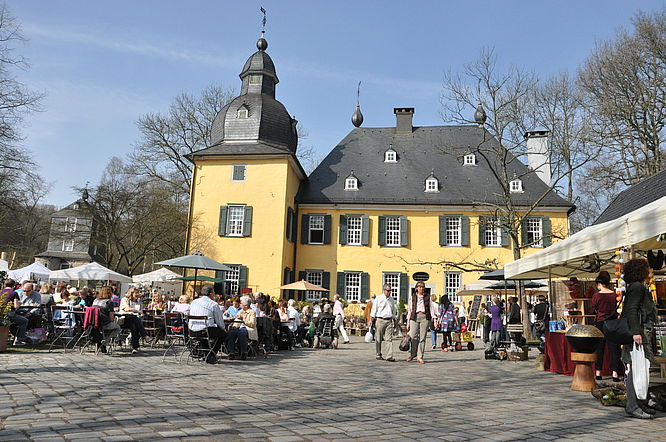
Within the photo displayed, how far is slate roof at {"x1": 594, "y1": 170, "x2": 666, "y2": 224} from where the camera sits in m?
16.0

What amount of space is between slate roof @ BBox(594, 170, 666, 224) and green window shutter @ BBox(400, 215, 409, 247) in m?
9.35

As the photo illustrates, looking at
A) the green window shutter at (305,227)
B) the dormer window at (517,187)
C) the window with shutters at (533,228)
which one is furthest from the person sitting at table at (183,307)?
the dormer window at (517,187)

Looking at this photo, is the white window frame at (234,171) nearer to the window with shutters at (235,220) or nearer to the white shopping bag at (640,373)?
the window with shutters at (235,220)

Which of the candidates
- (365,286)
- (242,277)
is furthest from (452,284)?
(242,277)

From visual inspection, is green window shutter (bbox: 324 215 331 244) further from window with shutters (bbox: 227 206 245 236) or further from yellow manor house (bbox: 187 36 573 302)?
window with shutters (bbox: 227 206 245 236)

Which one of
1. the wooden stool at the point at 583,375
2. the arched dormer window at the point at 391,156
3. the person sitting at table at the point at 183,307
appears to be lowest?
the wooden stool at the point at 583,375

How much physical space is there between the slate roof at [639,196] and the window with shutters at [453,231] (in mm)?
7675

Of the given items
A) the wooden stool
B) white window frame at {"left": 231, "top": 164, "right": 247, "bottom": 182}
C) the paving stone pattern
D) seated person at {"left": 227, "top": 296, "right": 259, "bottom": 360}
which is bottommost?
the paving stone pattern

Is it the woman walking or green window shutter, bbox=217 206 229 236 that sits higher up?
green window shutter, bbox=217 206 229 236

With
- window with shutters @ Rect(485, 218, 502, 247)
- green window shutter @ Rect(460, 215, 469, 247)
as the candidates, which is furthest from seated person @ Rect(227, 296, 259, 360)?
window with shutters @ Rect(485, 218, 502, 247)

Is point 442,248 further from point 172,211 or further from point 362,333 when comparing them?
point 172,211

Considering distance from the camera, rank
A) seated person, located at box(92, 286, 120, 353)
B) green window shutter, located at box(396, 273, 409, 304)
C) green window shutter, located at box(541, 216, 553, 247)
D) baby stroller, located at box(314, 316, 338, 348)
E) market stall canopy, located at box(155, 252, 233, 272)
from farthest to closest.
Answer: green window shutter, located at box(541, 216, 553, 247)
green window shutter, located at box(396, 273, 409, 304)
baby stroller, located at box(314, 316, 338, 348)
market stall canopy, located at box(155, 252, 233, 272)
seated person, located at box(92, 286, 120, 353)

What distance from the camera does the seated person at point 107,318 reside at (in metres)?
9.80

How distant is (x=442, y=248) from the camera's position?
26969mm
